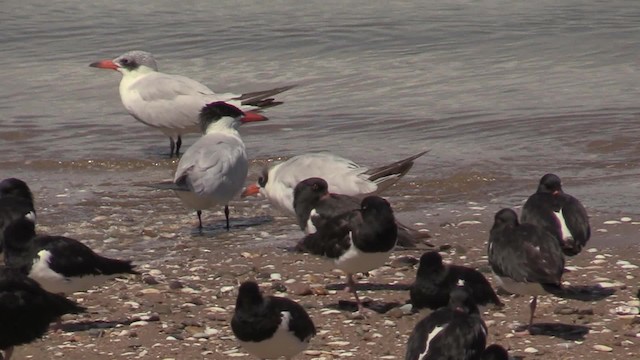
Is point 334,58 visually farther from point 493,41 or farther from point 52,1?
point 52,1

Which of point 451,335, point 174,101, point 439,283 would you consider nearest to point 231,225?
point 174,101

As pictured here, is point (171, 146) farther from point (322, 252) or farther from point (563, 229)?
point (563, 229)

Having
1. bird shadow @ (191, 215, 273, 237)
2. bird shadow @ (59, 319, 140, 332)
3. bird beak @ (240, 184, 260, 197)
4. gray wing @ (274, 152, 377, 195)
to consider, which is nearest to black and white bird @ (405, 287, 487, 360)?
bird shadow @ (59, 319, 140, 332)

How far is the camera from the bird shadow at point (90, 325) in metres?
7.34

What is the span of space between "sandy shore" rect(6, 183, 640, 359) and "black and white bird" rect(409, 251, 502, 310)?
27 cm

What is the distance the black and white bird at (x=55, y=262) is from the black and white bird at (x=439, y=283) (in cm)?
169

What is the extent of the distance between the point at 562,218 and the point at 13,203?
3.44 meters

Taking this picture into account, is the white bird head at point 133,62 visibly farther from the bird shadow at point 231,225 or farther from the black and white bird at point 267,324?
the black and white bird at point 267,324

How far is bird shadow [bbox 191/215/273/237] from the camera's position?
973cm

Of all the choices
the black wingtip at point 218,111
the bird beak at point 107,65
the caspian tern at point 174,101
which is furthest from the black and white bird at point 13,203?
the bird beak at point 107,65

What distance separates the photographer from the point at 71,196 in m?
11.0

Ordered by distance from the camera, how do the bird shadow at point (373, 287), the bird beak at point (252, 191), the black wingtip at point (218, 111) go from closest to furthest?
the bird shadow at point (373, 287), the bird beak at point (252, 191), the black wingtip at point (218, 111)

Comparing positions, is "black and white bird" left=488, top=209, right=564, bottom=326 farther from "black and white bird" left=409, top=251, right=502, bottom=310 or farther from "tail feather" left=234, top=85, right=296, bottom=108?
"tail feather" left=234, top=85, right=296, bottom=108

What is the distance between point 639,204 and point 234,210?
3.04 metres
